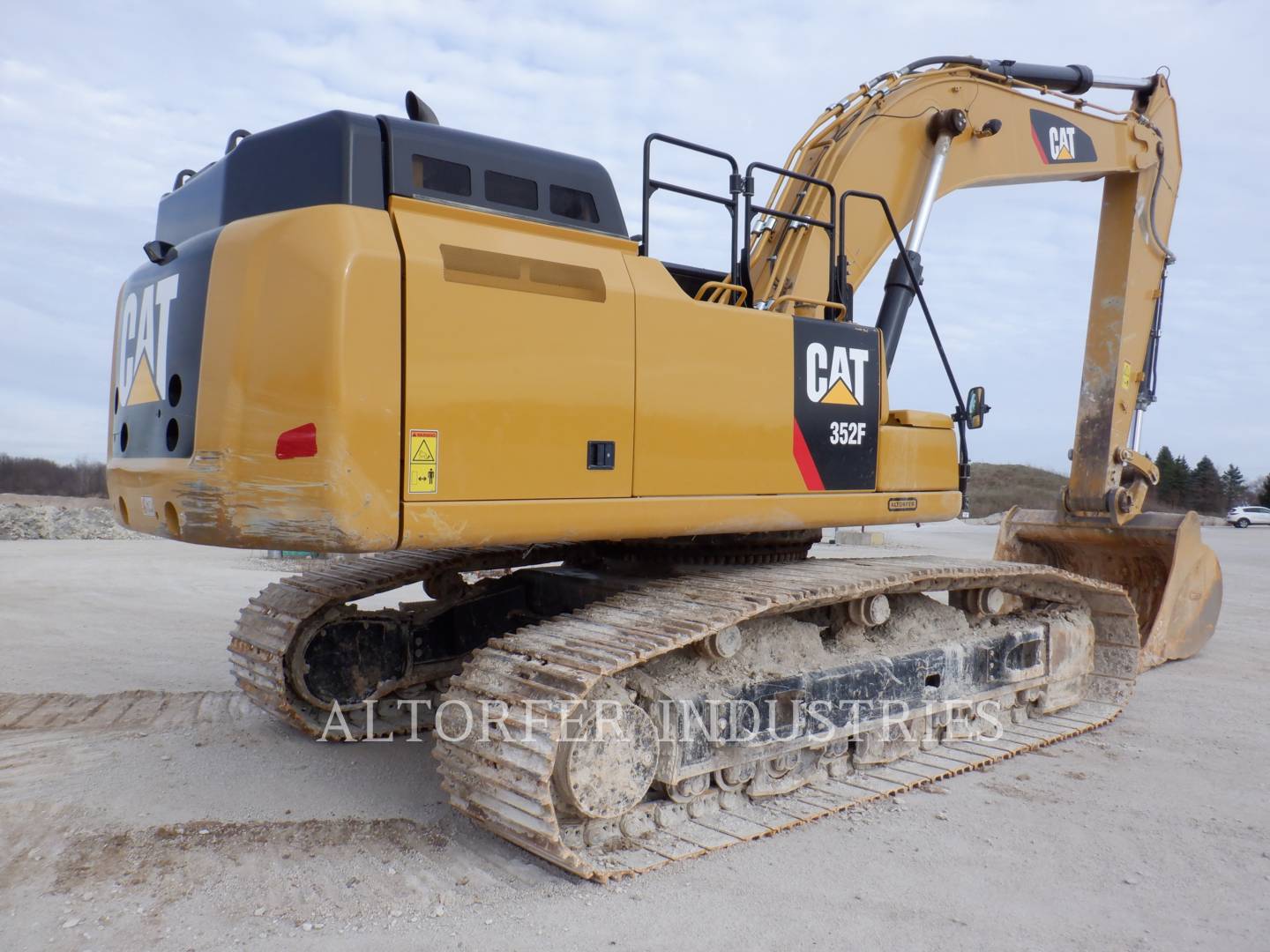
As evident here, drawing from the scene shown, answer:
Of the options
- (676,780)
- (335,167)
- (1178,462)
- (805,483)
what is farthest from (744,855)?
(1178,462)

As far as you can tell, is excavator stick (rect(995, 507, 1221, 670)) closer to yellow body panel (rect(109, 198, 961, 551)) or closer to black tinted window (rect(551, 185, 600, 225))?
yellow body panel (rect(109, 198, 961, 551))

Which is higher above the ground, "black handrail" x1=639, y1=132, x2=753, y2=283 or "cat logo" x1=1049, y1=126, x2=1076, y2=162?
"cat logo" x1=1049, y1=126, x2=1076, y2=162

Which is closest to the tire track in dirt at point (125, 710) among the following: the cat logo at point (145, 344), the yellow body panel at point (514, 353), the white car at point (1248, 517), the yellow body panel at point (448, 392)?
the yellow body panel at point (448, 392)

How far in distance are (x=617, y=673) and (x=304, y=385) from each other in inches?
64.6

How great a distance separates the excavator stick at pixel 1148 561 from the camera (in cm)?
750

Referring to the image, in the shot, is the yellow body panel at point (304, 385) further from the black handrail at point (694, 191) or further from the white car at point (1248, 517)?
the white car at point (1248, 517)

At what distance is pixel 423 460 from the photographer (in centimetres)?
341

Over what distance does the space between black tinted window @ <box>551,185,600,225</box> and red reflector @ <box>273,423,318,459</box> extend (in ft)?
4.48

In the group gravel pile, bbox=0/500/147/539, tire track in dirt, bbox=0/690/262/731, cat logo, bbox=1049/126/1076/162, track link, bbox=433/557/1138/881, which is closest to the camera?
track link, bbox=433/557/1138/881

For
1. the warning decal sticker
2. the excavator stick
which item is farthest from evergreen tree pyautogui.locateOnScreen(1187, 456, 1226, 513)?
the warning decal sticker

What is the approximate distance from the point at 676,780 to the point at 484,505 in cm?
138

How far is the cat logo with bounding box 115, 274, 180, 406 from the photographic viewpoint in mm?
3898

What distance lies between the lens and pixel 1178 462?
44.4 meters

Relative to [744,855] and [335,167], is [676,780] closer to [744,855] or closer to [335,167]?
[744,855]
